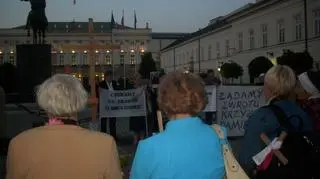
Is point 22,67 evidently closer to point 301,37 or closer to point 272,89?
point 272,89

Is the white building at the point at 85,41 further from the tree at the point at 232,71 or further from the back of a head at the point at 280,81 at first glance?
the back of a head at the point at 280,81

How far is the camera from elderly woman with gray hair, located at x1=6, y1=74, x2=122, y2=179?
10.0ft

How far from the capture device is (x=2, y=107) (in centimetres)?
1085

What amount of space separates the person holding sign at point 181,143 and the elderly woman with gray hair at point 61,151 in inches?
7.7

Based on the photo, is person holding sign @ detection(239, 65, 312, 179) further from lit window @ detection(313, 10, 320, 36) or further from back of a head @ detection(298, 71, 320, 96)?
lit window @ detection(313, 10, 320, 36)

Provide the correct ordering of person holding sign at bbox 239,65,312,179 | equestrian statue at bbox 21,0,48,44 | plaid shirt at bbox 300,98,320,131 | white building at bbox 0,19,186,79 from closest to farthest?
person holding sign at bbox 239,65,312,179 → plaid shirt at bbox 300,98,320,131 → equestrian statue at bbox 21,0,48,44 → white building at bbox 0,19,186,79

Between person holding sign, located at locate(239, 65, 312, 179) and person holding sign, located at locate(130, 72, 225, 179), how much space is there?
2.46 ft

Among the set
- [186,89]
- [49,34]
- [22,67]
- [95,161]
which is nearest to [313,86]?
[186,89]

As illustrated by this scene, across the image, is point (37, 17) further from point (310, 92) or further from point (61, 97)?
point (61, 97)

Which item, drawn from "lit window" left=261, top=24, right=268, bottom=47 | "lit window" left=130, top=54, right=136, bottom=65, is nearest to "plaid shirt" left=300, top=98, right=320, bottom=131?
"lit window" left=261, top=24, right=268, bottom=47

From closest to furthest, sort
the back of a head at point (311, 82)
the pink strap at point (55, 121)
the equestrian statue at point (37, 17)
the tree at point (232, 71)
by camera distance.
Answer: the pink strap at point (55, 121) < the back of a head at point (311, 82) < the equestrian statue at point (37, 17) < the tree at point (232, 71)

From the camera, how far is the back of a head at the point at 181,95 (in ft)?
10.3

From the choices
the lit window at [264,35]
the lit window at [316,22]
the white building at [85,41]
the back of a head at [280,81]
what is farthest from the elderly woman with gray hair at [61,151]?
the white building at [85,41]

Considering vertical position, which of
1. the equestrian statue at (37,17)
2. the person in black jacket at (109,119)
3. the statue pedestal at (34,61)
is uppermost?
the equestrian statue at (37,17)
